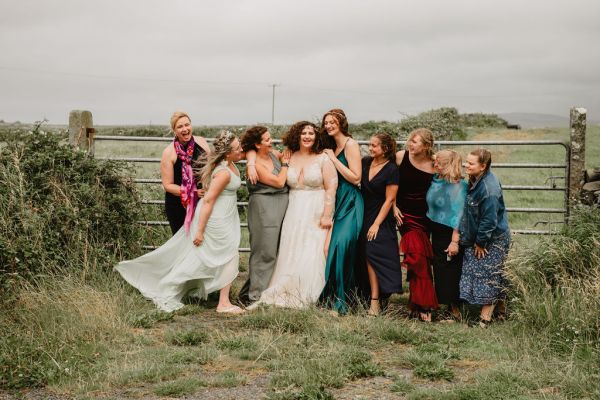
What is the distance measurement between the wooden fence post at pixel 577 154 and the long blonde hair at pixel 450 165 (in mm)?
2052

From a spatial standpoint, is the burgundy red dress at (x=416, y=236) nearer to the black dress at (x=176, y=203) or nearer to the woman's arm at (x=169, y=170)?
the black dress at (x=176, y=203)

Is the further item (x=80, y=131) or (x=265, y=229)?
(x=80, y=131)

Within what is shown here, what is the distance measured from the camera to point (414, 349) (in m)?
5.97

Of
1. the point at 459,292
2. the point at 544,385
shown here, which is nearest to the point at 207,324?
the point at 459,292

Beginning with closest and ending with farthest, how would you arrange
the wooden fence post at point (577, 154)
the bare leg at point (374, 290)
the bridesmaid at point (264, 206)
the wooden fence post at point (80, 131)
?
the bare leg at point (374, 290) → the bridesmaid at point (264, 206) → the wooden fence post at point (577, 154) → the wooden fence post at point (80, 131)

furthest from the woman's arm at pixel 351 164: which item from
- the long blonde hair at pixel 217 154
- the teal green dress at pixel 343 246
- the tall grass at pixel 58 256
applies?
the tall grass at pixel 58 256

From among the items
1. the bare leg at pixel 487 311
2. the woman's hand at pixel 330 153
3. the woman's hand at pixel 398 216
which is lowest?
the bare leg at pixel 487 311

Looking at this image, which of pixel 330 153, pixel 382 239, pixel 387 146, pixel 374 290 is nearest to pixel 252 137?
pixel 330 153

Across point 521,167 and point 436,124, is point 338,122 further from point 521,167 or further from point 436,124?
point 436,124

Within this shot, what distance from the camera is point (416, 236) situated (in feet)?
23.9

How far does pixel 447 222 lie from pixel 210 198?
246 cm

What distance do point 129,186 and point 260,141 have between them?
6.79ft

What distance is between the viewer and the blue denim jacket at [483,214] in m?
6.82

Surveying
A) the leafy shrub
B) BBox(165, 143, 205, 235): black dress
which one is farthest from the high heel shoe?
the leafy shrub
